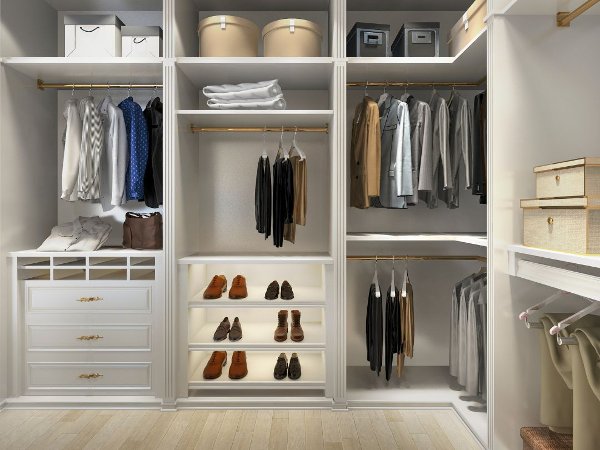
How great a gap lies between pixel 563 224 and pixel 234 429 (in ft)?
6.34

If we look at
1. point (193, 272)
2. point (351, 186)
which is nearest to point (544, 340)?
point (351, 186)

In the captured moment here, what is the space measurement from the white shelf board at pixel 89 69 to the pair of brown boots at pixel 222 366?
6.08 ft

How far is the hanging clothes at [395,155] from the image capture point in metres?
3.09

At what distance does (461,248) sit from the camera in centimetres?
371

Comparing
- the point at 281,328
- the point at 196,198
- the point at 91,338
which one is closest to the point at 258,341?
the point at 281,328

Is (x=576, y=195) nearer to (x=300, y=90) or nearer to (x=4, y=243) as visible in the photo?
Answer: (x=300, y=90)

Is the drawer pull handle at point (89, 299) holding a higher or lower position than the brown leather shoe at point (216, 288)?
lower

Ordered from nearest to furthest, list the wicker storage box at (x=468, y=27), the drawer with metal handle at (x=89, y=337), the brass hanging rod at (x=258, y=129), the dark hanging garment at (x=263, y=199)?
the wicker storage box at (x=468, y=27) → the drawer with metal handle at (x=89, y=337) → the dark hanging garment at (x=263, y=199) → the brass hanging rod at (x=258, y=129)

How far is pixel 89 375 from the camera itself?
307cm

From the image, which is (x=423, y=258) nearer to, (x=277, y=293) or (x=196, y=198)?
(x=277, y=293)

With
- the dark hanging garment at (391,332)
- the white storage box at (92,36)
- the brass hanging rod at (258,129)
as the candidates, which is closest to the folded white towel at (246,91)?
the brass hanging rod at (258,129)

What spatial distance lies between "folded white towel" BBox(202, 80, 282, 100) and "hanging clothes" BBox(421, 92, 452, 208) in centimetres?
101

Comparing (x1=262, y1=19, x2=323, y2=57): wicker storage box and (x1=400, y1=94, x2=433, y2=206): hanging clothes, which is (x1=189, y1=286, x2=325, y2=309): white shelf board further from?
(x1=262, y1=19, x2=323, y2=57): wicker storage box

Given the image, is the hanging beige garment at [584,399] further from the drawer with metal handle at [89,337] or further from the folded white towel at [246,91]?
the drawer with metal handle at [89,337]
